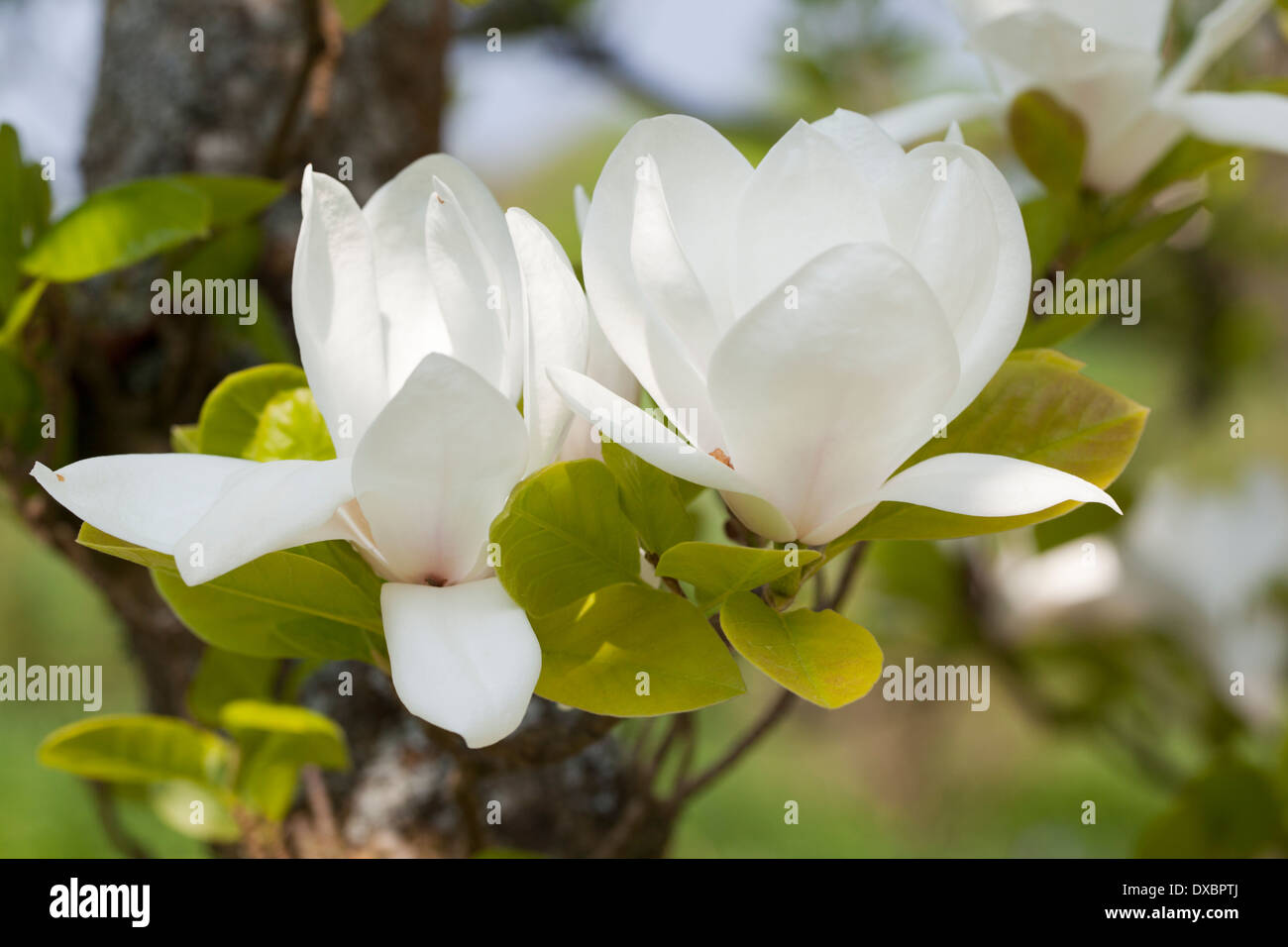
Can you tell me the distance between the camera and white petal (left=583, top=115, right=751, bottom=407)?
0.32m

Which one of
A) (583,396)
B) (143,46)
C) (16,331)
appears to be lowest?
(583,396)

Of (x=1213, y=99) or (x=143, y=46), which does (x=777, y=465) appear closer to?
(x=1213, y=99)

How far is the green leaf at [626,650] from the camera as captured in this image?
1.05ft

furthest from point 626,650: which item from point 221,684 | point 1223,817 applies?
point 1223,817

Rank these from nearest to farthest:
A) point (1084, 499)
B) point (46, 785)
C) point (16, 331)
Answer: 1. point (1084, 499)
2. point (16, 331)
3. point (46, 785)

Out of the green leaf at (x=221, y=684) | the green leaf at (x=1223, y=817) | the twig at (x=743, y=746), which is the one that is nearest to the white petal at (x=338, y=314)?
the twig at (x=743, y=746)

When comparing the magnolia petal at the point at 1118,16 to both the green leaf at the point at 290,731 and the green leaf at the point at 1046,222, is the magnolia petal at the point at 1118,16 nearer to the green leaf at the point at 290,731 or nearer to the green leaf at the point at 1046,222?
the green leaf at the point at 1046,222

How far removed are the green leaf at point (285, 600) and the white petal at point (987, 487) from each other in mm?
177

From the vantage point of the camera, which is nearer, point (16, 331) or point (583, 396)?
point (583, 396)

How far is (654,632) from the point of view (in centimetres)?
33

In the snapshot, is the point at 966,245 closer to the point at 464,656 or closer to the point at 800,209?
the point at 800,209
